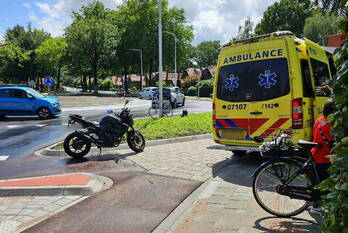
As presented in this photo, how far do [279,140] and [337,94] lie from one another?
8.57 feet

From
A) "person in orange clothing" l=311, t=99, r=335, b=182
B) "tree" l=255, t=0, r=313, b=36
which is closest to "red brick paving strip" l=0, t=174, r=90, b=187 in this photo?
"person in orange clothing" l=311, t=99, r=335, b=182

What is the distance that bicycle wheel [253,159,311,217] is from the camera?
13.8ft

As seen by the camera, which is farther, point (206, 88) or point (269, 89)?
point (206, 88)

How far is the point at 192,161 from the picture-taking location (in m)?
7.29

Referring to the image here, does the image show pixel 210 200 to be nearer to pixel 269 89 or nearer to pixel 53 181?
pixel 269 89

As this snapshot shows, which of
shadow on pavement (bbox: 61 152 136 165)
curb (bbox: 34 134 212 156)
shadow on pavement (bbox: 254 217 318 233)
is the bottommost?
shadow on pavement (bbox: 254 217 318 233)

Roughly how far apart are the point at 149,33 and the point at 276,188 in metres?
51.4

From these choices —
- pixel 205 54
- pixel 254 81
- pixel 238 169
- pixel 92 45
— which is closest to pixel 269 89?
pixel 254 81

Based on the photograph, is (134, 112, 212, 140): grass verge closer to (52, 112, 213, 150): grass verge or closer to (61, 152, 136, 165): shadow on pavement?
(52, 112, 213, 150): grass verge

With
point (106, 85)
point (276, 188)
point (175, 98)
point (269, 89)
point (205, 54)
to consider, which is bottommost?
point (276, 188)

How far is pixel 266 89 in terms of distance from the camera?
6348 mm

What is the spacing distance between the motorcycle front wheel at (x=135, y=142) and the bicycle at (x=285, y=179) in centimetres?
452

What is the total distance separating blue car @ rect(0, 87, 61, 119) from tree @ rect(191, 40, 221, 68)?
90.8 m

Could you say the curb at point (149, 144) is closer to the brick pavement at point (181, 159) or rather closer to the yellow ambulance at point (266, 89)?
the brick pavement at point (181, 159)
